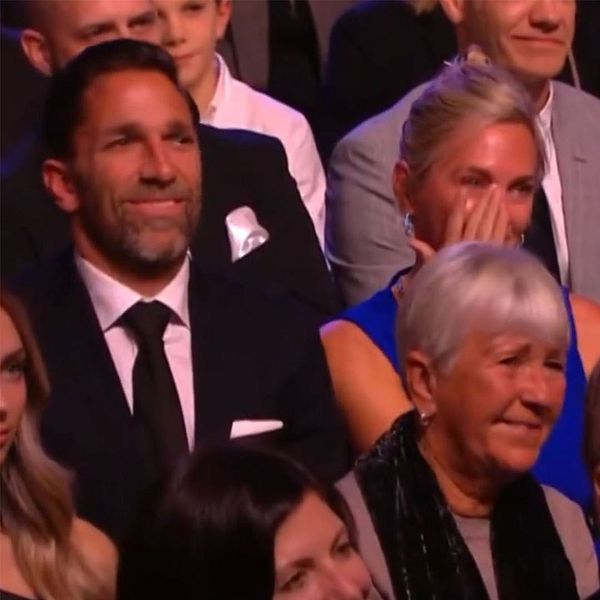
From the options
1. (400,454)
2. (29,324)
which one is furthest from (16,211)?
(400,454)

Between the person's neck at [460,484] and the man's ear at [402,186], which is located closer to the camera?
the person's neck at [460,484]

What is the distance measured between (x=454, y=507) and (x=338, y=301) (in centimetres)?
81

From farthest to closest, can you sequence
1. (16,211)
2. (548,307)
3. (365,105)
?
(365,105) → (16,211) → (548,307)

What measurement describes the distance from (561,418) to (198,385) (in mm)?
486

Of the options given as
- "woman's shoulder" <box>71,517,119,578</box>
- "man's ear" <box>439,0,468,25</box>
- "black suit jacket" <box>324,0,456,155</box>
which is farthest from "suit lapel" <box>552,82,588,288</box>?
"woman's shoulder" <box>71,517,119,578</box>

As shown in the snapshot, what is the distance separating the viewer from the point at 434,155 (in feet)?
9.01

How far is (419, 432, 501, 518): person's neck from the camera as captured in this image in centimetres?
240

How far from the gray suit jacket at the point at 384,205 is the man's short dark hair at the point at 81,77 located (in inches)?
18.6

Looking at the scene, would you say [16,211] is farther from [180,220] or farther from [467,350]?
[467,350]

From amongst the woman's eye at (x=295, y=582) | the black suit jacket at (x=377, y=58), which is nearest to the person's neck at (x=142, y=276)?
the woman's eye at (x=295, y=582)

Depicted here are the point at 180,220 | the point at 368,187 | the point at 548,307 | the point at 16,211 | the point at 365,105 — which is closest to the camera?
the point at 548,307

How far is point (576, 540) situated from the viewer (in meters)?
2.44

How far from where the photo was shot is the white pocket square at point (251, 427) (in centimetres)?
255

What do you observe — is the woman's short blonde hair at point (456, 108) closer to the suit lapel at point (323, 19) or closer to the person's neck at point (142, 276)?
the person's neck at point (142, 276)
